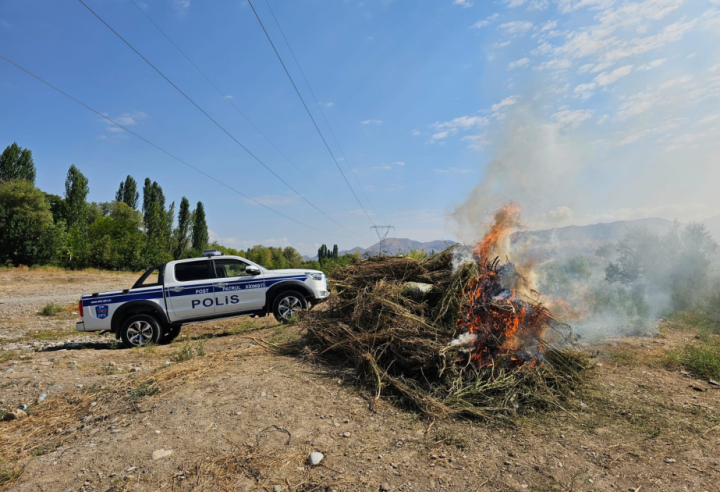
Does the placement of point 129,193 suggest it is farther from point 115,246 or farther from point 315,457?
point 315,457

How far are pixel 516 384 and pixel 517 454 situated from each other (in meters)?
1.33

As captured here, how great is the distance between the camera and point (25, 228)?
117 feet

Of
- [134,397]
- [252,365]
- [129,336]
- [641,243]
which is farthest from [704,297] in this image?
[129,336]

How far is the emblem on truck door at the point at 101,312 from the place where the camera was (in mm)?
8141

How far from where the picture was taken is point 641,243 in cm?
1259

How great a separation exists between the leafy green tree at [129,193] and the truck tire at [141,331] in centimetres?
7533

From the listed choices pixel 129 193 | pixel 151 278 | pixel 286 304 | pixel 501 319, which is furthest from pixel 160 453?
pixel 129 193

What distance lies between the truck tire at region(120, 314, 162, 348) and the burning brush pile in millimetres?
3928

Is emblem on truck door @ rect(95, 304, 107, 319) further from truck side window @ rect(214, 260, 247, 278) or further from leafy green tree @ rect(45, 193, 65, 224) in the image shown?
leafy green tree @ rect(45, 193, 65, 224)

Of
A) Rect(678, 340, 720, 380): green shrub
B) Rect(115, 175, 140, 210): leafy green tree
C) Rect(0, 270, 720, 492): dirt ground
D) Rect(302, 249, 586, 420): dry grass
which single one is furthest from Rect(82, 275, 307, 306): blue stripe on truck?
Rect(115, 175, 140, 210): leafy green tree

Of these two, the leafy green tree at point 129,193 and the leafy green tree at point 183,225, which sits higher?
the leafy green tree at point 129,193

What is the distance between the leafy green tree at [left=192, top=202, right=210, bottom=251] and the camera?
5825cm

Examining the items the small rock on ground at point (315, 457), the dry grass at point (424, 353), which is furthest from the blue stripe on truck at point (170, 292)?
the small rock on ground at point (315, 457)

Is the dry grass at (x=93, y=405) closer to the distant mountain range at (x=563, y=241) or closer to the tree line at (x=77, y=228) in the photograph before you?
the distant mountain range at (x=563, y=241)
